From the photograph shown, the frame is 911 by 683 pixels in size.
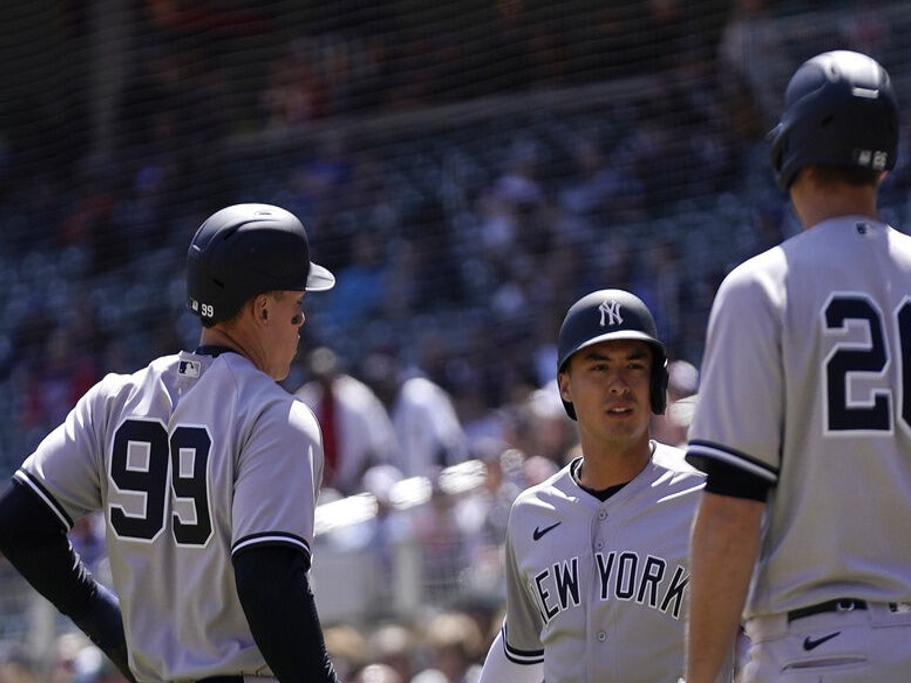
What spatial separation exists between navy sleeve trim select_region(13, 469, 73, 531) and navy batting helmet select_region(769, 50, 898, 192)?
1.55 meters

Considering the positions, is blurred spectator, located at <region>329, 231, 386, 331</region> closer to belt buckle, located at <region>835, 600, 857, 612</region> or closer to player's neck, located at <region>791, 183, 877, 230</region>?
player's neck, located at <region>791, 183, 877, 230</region>

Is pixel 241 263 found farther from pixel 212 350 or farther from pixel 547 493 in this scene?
pixel 547 493

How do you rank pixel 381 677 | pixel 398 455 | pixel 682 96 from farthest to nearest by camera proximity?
pixel 682 96 < pixel 398 455 < pixel 381 677

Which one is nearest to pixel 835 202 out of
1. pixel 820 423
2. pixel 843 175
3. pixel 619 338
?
pixel 843 175

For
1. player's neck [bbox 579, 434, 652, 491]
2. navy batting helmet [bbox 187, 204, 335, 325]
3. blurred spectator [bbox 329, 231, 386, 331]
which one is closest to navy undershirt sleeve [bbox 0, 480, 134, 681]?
navy batting helmet [bbox 187, 204, 335, 325]

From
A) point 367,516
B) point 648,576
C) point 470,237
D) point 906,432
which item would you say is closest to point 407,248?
point 470,237

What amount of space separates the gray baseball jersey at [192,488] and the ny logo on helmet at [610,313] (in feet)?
2.26

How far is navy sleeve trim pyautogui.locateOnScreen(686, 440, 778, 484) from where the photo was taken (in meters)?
2.62

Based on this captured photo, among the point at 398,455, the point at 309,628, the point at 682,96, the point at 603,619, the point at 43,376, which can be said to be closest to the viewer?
the point at 309,628

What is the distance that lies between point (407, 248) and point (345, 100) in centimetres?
211

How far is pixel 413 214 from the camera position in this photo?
38.0 ft

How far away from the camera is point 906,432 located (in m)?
2.63

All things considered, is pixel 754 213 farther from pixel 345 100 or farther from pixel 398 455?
pixel 345 100

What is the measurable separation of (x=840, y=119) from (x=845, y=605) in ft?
2.36
